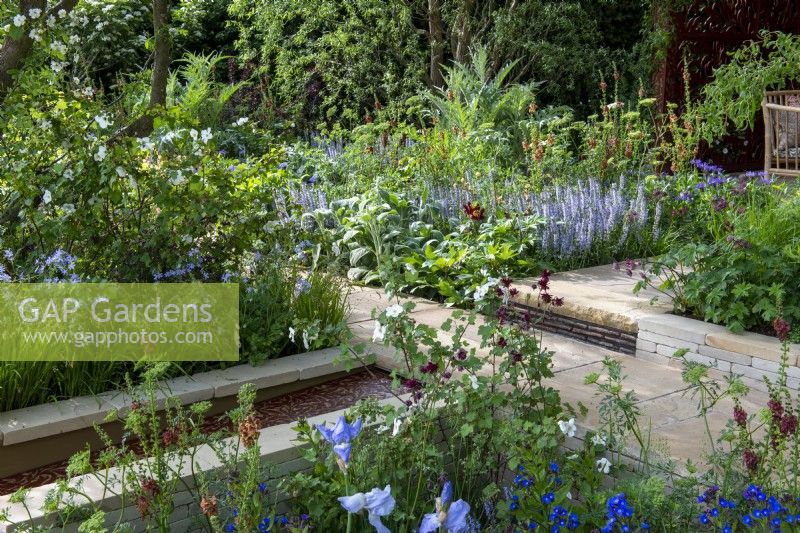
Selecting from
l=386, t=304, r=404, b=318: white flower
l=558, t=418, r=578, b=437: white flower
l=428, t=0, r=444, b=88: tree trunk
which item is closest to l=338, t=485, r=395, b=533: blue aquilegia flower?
l=558, t=418, r=578, b=437: white flower

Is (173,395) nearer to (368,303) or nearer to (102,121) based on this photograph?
(102,121)

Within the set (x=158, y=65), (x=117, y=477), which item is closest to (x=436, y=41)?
(x=158, y=65)

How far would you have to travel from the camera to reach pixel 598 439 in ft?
8.26

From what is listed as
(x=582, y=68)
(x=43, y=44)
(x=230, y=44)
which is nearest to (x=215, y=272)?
(x=43, y=44)

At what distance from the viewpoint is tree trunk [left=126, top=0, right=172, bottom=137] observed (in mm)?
3795

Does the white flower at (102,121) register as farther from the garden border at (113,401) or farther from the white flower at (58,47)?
the garden border at (113,401)

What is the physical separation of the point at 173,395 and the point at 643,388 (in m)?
1.77

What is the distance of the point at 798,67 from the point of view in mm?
7047

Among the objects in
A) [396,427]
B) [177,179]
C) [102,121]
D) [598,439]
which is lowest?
[598,439]

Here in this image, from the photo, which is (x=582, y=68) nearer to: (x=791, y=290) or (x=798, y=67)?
(x=798, y=67)

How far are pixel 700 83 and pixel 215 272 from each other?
6.38 metres

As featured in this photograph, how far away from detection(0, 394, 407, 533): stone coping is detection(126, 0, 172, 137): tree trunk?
1.67 meters

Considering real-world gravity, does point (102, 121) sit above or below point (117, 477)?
above

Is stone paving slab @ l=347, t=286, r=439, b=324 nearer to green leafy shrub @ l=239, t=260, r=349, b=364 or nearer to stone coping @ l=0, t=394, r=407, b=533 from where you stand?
green leafy shrub @ l=239, t=260, r=349, b=364
